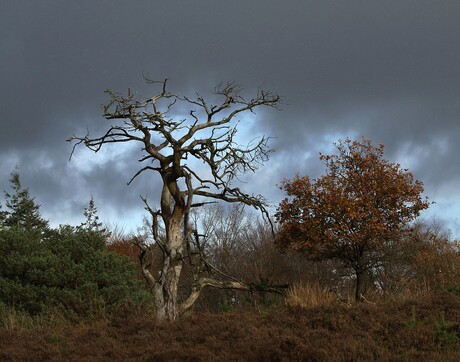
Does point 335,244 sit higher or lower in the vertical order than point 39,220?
lower

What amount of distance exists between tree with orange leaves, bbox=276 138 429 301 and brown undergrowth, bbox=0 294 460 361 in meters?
10.2

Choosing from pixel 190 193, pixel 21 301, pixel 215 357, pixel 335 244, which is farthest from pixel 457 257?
pixel 215 357

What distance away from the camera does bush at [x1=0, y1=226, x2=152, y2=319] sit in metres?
16.5

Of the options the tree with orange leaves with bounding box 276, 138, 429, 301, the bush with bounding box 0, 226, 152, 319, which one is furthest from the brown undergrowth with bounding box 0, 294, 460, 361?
the tree with orange leaves with bounding box 276, 138, 429, 301

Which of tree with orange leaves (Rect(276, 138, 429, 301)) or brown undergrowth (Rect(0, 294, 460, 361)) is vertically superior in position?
tree with orange leaves (Rect(276, 138, 429, 301))

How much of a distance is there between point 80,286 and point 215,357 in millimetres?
9448

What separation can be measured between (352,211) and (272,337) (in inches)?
506

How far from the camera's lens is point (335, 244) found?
21.7 meters

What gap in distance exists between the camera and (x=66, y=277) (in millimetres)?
17016

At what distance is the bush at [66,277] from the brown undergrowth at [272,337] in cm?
455

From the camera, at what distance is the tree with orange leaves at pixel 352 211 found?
2136 centimetres

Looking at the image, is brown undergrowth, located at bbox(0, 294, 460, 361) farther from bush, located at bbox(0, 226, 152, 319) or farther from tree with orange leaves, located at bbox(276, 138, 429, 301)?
tree with orange leaves, located at bbox(276, 138, 429, 301)

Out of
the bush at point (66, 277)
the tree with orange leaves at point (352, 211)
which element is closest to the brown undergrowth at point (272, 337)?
the bush at point (66, 277)

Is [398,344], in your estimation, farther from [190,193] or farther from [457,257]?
[457,257]
